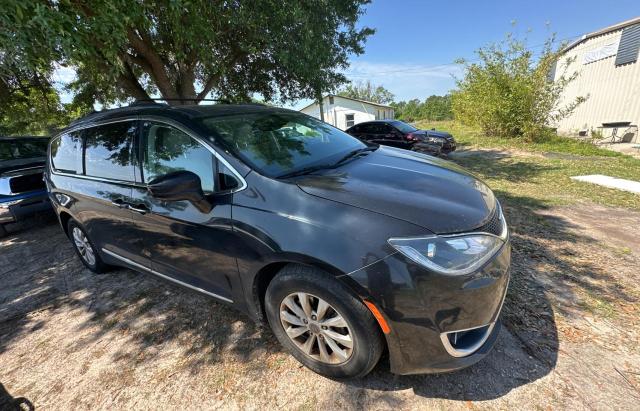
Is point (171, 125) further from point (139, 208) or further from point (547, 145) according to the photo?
point (547, 145)

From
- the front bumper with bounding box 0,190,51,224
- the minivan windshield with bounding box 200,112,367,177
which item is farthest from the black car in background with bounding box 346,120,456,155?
the front bumper with bounding box 0,190,51,224

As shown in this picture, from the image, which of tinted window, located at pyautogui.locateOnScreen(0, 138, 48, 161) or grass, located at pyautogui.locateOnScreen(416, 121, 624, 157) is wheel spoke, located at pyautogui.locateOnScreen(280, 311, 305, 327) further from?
grass, located at pyautogui.locateOnScreen(416, 121, 624, 157)

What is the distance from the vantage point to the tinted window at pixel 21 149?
529 centimetres

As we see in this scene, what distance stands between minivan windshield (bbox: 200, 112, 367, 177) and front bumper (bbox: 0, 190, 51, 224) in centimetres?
444

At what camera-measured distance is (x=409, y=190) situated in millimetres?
1947

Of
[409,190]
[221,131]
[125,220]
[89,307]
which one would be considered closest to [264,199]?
[221,131]

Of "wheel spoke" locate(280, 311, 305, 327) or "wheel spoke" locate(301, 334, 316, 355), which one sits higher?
"wheel spoke" locate(280, 311, 305, 327)

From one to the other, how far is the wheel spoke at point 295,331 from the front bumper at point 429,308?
0.56m

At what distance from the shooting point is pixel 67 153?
3.33 m

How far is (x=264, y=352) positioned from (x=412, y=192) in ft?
5.02

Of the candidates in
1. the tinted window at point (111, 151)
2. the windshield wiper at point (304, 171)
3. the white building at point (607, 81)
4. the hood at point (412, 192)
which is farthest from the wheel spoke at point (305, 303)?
the white building at point (607, 81)

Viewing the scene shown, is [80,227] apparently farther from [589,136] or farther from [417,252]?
[589,136]

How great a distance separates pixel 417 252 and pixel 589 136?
1615cm

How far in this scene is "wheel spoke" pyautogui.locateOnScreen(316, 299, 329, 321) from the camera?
5.83 ft
